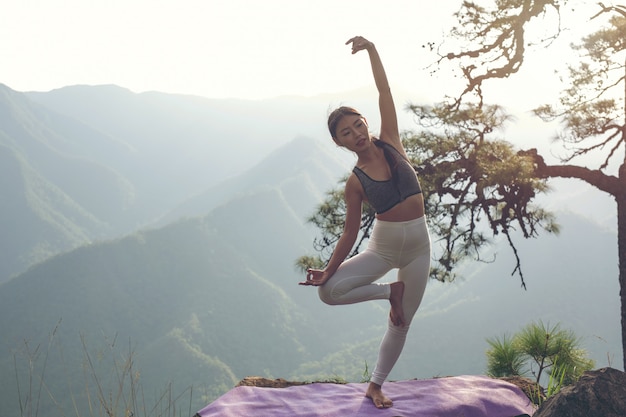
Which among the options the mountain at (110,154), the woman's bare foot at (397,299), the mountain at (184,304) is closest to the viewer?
the woman's bare foot at (397,299)

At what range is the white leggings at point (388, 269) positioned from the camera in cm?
267

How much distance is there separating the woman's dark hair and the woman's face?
0.01 meters

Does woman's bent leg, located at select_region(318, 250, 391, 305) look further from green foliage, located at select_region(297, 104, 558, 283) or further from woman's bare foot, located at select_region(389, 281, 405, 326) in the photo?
green foliage, located at select_region(297, 104, 558, 283)

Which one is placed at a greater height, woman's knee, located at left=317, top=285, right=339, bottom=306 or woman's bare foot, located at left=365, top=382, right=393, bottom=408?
woman's knee, located at left=317, top=285, right=339, bottom=306

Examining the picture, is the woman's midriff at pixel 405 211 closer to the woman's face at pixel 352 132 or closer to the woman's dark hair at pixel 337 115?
the woman's face at pixel 352 132

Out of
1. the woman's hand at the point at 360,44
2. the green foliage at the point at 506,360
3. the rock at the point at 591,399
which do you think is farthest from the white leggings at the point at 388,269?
the green foliage at the point at 506,360

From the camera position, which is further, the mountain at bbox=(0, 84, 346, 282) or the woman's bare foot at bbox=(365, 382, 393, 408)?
the mountain at bbox=(0, 84, 346, 282)

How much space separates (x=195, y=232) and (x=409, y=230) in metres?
77.3

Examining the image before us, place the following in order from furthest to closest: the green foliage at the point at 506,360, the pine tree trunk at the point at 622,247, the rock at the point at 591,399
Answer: the pine tree trunk at the point at 622,247 → the green foliage at the point at 506,360 → the rock at the point at 591,399

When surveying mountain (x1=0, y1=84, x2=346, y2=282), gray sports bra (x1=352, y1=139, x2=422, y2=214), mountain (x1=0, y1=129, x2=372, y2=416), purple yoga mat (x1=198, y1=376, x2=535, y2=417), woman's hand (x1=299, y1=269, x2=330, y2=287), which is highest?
mountain (x1=0, y1=84, x2=346, y2=282)

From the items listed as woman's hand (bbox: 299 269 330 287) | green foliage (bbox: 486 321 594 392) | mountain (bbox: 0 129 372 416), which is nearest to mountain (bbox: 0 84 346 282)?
mountain (bbox: 0 129 372 416)

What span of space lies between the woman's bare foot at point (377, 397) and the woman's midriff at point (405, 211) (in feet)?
3.19

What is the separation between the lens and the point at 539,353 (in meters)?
3.93

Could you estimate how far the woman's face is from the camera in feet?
8.91
